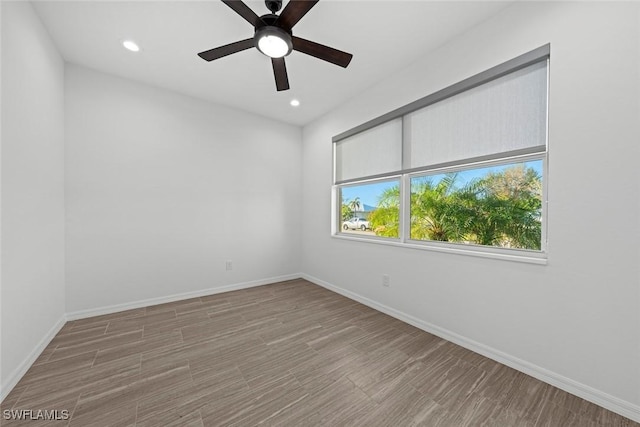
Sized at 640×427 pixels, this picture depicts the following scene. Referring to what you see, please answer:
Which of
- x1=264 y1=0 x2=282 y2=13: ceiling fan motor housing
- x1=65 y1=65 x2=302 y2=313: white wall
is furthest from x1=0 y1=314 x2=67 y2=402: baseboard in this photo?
x1=264 y1=0 x2=282 y2=13: ceiling fan motor housing

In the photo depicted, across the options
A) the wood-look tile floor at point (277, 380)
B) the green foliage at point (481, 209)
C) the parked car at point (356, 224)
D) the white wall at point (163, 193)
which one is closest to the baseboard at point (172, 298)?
the white wall at point (163, 193)

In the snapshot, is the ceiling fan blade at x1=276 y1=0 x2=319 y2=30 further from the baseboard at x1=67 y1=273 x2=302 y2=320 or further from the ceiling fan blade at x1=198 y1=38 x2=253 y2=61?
the baseboard at x1=67 y1=273 x2=302 y2=320

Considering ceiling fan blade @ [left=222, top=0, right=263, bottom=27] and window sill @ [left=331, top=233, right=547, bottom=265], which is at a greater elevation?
ceiling fan blade @ [left=222, top=0, right=263, bottom=27]

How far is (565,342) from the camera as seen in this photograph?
1.58 metres

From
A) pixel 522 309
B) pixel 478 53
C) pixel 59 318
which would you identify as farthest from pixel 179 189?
pixel 522 309

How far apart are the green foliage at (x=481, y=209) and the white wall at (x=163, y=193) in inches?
85.4

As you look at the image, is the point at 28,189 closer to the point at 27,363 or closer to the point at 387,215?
the point at 27,363

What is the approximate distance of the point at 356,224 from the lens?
3.48 metres

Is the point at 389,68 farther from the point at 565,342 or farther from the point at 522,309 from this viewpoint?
the point at 565,342

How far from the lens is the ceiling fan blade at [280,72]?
1960 millimetres

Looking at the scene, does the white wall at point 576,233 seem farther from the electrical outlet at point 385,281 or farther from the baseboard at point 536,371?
the electrical outlet at point 385,281

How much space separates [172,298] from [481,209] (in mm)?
3713

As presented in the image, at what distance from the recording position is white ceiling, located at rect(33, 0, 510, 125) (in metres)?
1.87

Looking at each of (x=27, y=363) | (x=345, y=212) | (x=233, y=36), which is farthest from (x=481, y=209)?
(x=27, y=363)
